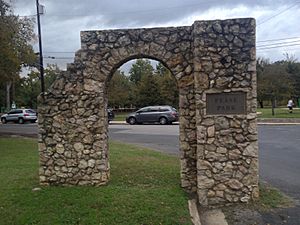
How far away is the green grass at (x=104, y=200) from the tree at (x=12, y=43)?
9.60m

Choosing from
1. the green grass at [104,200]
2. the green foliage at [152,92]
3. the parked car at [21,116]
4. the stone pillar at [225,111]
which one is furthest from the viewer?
the green foliage at [152,92]

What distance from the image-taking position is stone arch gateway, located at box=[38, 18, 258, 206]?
7.29 m

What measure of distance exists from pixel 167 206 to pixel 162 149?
8656 mm

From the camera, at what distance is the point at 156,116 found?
3006cm

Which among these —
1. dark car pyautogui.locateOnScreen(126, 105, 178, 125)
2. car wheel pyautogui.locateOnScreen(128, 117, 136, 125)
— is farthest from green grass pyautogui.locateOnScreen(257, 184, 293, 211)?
car wheel pyautogui.locateOnScreen(128, 117, 136, 125)

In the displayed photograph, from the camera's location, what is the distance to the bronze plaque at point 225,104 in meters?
7.31

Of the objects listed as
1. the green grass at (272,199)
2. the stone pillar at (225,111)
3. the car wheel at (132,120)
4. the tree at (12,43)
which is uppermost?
the tree at (12,43)

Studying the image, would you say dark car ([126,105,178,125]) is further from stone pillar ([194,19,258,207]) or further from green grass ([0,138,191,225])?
stone pillar ([194,19,258,207])

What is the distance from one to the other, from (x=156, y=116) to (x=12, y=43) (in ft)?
43.4

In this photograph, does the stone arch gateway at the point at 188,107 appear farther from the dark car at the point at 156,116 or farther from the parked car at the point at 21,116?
the parked car at the point at 21,116

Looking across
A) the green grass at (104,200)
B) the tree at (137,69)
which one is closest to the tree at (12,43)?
the green grass at (104,200)

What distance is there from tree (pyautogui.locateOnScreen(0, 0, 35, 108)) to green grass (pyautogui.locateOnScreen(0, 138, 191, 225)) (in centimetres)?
960

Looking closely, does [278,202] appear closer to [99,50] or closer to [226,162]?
[226,162]

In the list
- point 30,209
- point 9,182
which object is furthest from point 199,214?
point 9,182
